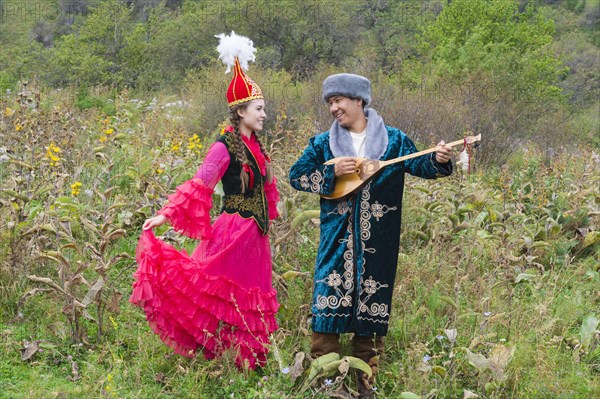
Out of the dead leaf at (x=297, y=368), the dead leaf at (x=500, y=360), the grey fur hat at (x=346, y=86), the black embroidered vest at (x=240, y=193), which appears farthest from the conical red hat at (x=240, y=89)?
the dead leaf at (x=500, y=360)

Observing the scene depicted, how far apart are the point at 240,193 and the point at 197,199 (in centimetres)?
24

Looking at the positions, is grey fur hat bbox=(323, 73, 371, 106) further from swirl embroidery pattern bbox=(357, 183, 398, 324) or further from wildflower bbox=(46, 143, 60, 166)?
wildflower bbox=(46, 143, 60, 166)

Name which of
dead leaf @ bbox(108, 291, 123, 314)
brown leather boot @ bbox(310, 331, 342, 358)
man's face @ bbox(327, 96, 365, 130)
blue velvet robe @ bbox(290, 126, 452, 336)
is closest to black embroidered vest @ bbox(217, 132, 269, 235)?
blue velvet robe @ bbox(290, 126, 452, 336)

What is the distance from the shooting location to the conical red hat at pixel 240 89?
11.0 ft

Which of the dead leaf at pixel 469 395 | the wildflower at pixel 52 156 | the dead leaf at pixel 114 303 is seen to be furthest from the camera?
the wildflower at pixel 52 156

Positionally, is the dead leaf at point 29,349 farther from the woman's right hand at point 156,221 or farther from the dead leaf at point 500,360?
the dead leaf at point 500,360

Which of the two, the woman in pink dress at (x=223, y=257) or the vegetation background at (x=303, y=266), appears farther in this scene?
the vegetation background at (x=303, y=266)

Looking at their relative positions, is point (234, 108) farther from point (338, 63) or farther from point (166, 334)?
point (338, 63)

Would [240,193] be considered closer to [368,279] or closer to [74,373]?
[368,279]

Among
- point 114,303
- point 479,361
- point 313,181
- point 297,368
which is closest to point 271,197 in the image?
point 313,181

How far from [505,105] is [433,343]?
23.4ft

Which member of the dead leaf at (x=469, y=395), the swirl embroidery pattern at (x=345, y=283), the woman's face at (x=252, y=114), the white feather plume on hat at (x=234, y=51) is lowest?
the dead leaf at (x=469, y=395)

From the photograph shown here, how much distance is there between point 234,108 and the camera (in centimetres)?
340

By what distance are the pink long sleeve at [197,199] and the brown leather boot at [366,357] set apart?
2.92ft
